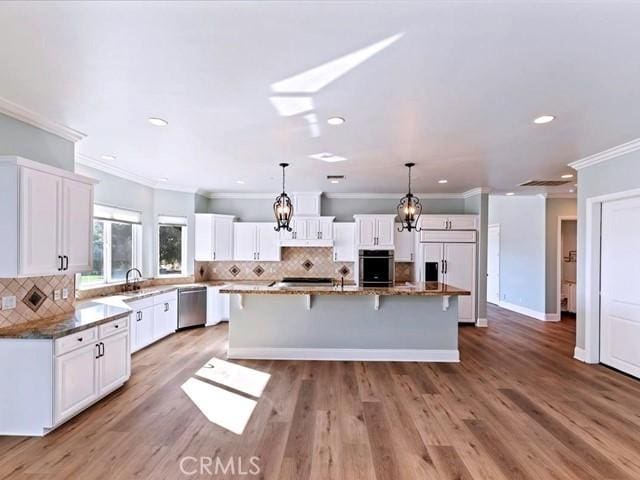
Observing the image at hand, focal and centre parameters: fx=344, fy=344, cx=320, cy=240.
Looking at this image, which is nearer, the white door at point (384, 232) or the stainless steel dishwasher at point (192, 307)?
the stainless steel dishwasher at point (192, 307)

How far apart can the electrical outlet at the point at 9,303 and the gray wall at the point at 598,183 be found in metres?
6.62

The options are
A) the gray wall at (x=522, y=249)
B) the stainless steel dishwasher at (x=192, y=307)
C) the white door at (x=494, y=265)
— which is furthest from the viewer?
the white door at (x=494, y=265)

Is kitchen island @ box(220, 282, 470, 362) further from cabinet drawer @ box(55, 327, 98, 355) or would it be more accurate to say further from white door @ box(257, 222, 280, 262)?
white door @ box(257, 222, 280, 262)

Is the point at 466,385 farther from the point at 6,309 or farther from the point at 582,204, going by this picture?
the point at 6,309

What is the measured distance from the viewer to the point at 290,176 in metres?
5.75

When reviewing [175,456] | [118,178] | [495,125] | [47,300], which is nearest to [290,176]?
[118,178]

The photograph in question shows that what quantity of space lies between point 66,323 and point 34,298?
55 centimetres

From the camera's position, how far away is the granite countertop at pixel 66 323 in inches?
112

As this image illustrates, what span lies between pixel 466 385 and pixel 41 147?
5178 millimetres

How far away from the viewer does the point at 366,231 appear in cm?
701

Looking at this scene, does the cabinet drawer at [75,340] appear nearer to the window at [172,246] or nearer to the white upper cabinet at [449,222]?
the window at [172,246]

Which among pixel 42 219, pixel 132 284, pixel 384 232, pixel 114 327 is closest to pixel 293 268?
pixel 384 232

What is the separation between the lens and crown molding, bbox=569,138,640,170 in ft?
12.9

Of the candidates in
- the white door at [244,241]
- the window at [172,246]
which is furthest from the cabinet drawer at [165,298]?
the white door at [244,241]
